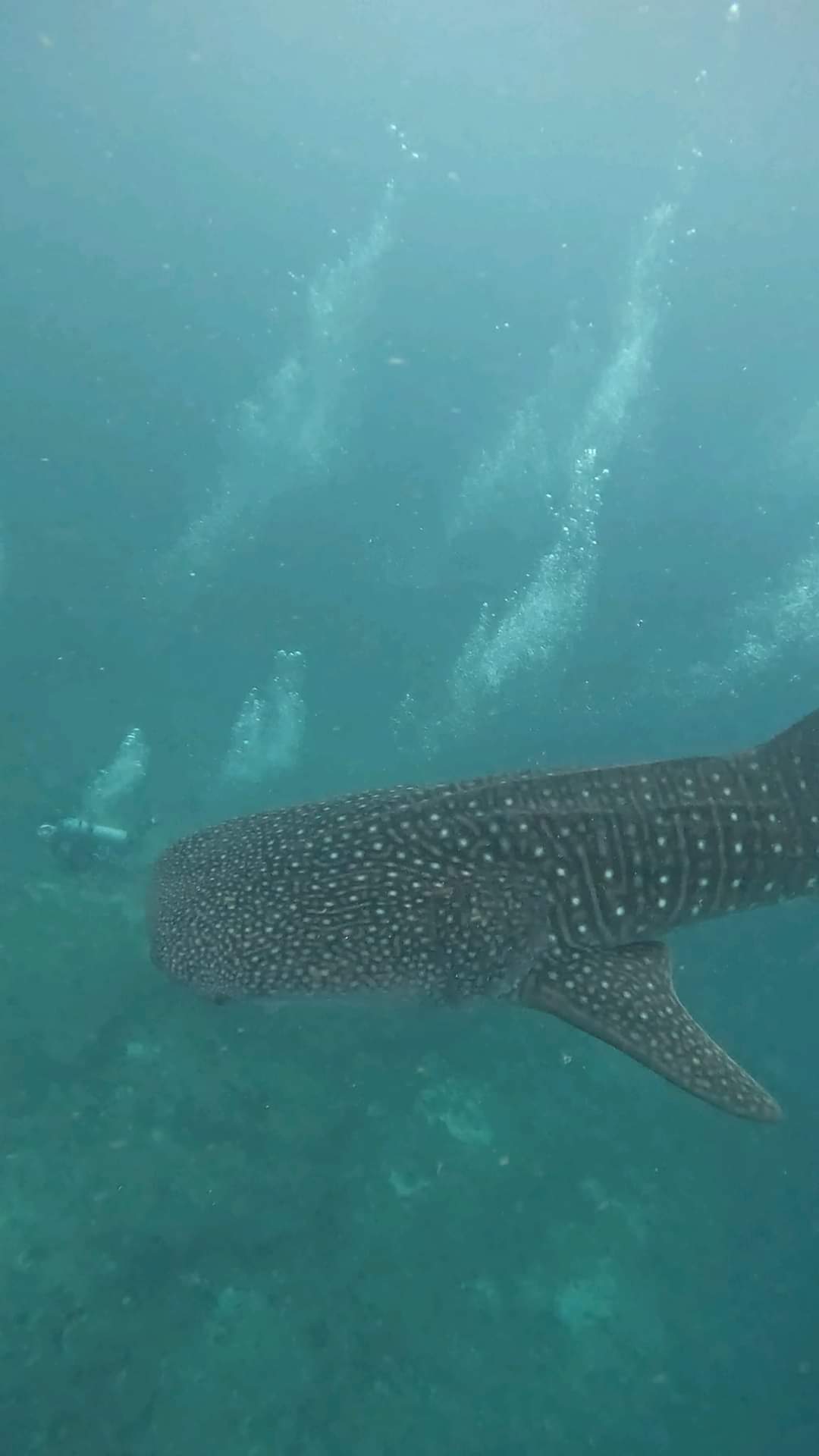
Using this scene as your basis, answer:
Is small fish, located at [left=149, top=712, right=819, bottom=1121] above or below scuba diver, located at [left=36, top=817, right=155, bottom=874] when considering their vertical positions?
below

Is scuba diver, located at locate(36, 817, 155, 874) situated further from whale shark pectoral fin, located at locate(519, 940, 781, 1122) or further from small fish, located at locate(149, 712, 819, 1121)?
whale shark pectoral fin, located at locate(519, 940, 781, 1122)

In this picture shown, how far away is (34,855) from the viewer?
574 inches

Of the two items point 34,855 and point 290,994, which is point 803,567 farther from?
point 290,994

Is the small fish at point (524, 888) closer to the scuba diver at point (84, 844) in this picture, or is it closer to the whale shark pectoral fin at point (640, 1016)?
the whale shark pectoral fin at point (640, 1016)

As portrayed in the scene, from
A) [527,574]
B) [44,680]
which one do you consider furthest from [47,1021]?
[527,574]

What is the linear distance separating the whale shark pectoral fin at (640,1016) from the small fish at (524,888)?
1 cm

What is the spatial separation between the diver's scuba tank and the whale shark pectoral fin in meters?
9.50

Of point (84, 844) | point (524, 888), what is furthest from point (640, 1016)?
point (84, 844)

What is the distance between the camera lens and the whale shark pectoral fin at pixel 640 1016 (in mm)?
6980

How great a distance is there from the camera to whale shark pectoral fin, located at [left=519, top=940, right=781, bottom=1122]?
6.98 meters

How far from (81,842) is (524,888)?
9646mm

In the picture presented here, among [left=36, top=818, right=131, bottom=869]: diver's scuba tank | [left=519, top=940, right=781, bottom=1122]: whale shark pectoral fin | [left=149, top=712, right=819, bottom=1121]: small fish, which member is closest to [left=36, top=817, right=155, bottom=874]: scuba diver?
[left=36, top=818, right=131, bottom=869]: diver's scuba tank

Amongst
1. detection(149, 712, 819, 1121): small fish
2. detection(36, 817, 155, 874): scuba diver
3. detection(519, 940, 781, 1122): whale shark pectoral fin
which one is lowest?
detection(519, 940, 781, 1122): whale shark pectoral fin

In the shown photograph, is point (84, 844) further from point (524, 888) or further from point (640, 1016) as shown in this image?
point (640, 1016)
